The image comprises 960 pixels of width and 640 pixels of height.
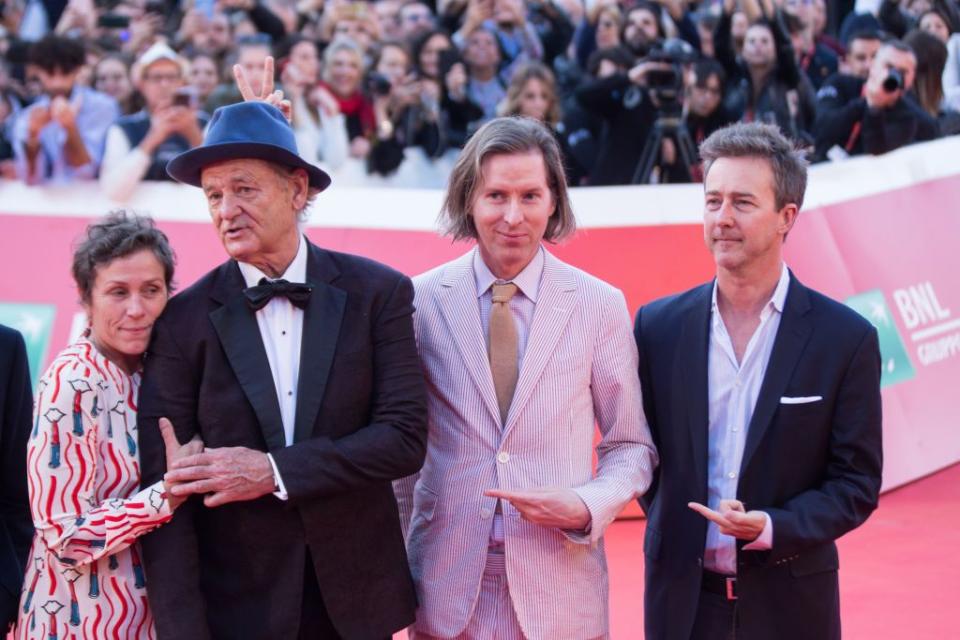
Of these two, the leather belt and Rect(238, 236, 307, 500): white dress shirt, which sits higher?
Rect(238, 236, 307, 500): white dress shirt

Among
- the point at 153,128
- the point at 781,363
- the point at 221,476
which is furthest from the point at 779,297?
the point at 153,128

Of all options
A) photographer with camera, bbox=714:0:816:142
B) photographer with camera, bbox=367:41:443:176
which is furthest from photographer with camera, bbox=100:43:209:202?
photographer with camera, bbox=714:0:816:142

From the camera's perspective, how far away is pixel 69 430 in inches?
89.0

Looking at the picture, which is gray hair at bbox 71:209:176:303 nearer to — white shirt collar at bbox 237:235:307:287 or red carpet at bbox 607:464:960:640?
white shirt collar at bbox 237:235:307:287

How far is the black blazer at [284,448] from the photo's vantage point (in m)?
2.26

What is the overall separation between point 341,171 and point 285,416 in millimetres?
4434

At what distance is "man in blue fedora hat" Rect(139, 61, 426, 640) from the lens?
2.24 meters

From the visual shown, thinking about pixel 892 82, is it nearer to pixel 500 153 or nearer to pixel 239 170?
pixel 500 153

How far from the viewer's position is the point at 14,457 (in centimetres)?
269

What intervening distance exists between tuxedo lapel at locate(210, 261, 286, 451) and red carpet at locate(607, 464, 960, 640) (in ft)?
8.04

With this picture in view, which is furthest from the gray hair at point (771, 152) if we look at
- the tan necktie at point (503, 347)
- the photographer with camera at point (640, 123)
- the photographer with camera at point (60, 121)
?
the photographer with camera at point (60, 121)

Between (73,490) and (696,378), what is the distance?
1356 mm

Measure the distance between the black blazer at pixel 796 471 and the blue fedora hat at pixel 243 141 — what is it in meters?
1.04

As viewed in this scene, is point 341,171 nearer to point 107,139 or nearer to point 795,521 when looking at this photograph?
point 107,139
